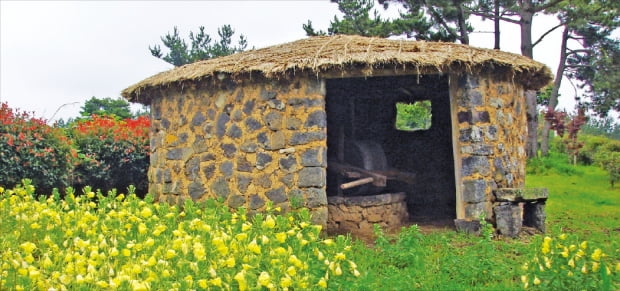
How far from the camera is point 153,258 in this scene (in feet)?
13.3

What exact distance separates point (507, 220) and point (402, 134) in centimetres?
441

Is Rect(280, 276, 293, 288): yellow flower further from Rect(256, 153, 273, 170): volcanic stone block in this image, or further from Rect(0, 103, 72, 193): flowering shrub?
Rect(0, 103, 72, 193): flowering shrub

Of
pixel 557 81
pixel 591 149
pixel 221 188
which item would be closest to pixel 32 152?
pixel 221 188

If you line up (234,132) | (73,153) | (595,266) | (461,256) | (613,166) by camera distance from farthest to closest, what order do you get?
(613,166) → (73,153) → (234,132) → (461,256) → (595,266)

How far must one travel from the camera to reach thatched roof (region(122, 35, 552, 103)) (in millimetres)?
7520

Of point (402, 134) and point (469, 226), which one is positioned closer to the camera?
point (469, 226)

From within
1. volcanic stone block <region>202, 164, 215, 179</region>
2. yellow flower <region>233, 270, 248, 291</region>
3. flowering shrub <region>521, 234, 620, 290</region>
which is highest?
volcanic stone block <region>202, 164, 215, 179</region>

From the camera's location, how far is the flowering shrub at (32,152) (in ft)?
31.6

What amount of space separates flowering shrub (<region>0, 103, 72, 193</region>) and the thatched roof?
260cm

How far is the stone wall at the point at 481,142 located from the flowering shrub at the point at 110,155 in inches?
265

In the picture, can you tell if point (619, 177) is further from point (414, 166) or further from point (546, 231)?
point (546, 231)

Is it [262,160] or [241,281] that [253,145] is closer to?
[262,160]

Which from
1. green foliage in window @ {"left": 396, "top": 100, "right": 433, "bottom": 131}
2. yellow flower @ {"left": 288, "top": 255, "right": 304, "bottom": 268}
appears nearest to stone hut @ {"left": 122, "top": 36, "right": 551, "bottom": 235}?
yellow flower @ {"left": 288, "top": 255, "right": 304, "bottom": 268}

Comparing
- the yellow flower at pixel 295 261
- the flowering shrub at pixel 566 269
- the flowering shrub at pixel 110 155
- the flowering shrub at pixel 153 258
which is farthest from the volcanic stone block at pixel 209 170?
the flowering shrub at pixel 566 269
